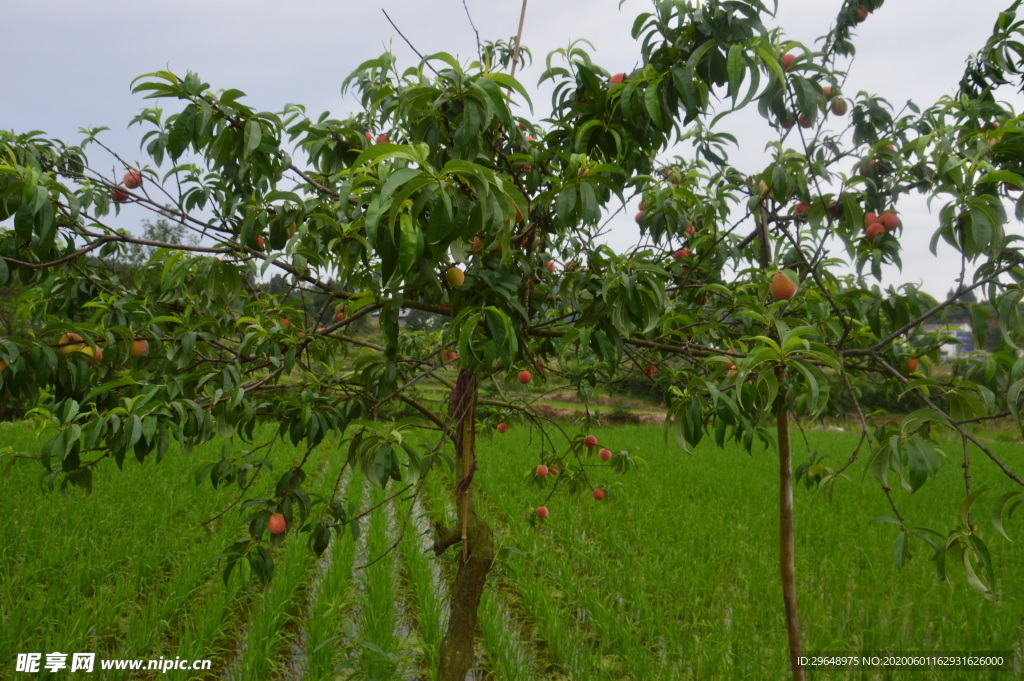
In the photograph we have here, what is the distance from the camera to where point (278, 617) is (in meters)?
2.54

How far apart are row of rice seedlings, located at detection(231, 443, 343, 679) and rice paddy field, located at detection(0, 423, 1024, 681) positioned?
12 mm

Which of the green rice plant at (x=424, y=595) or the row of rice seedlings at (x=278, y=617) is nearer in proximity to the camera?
the row of rice seedlings at (x=278, y=617)

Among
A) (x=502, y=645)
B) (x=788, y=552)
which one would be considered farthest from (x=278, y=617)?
(x=788, y=552)

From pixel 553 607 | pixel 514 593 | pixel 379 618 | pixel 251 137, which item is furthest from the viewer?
pixel 514 593

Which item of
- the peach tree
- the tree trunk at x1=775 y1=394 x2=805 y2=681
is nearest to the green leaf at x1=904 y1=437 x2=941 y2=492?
the peach tree

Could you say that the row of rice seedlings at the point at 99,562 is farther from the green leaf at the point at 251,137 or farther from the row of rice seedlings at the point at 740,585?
the row of rice seedlings at the point at 740,585

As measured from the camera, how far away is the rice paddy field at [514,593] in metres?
2.26

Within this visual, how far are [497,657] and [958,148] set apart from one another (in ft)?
7.31

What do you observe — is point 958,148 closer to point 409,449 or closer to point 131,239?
point 409,449

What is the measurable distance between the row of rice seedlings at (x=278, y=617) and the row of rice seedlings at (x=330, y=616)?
4.0 inches

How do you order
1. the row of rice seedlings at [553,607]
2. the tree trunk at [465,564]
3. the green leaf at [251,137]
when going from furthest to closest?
the row of rice seedlings at [553,607]
the tree trunk at [465,564]
the green leaf at [251,137]

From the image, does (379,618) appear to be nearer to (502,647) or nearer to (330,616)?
(330,616)

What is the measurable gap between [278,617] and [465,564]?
1.56m

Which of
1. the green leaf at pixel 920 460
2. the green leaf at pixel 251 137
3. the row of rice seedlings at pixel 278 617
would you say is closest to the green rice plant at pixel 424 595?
the row of rice seedlings at pixel 278 617
